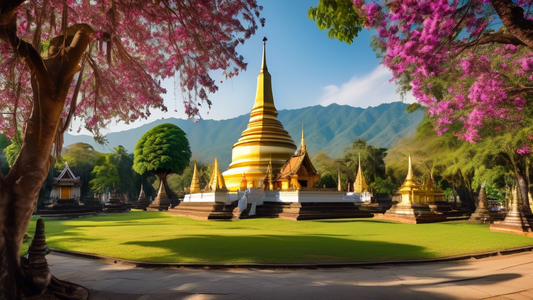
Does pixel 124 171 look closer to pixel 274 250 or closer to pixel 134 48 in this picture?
pixel 134 48

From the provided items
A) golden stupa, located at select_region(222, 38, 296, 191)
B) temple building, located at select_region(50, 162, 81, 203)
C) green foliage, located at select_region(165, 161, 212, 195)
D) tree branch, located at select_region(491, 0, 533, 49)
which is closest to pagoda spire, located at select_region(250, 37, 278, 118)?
golden stupa, located at select_region(222, 38, 296, 191)

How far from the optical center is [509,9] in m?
4.82

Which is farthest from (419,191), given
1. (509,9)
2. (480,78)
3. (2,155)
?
(2,155)

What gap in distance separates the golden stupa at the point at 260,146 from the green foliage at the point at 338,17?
2138 cm

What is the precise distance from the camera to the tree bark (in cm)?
429

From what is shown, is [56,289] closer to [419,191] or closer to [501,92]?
[501,92]

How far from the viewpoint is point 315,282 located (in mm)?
5238

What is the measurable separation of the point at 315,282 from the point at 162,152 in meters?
36.2

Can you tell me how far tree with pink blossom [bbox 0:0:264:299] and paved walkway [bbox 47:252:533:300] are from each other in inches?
44.0

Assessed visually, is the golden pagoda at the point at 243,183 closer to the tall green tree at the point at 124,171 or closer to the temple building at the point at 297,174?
the temple building at the point at 297,174

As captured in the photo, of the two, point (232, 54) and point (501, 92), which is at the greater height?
point (232, 54)

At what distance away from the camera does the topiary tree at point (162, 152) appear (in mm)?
39281

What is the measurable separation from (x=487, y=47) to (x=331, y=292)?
9.71 m

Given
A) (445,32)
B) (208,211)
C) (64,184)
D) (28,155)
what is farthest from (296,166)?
(64,184)
